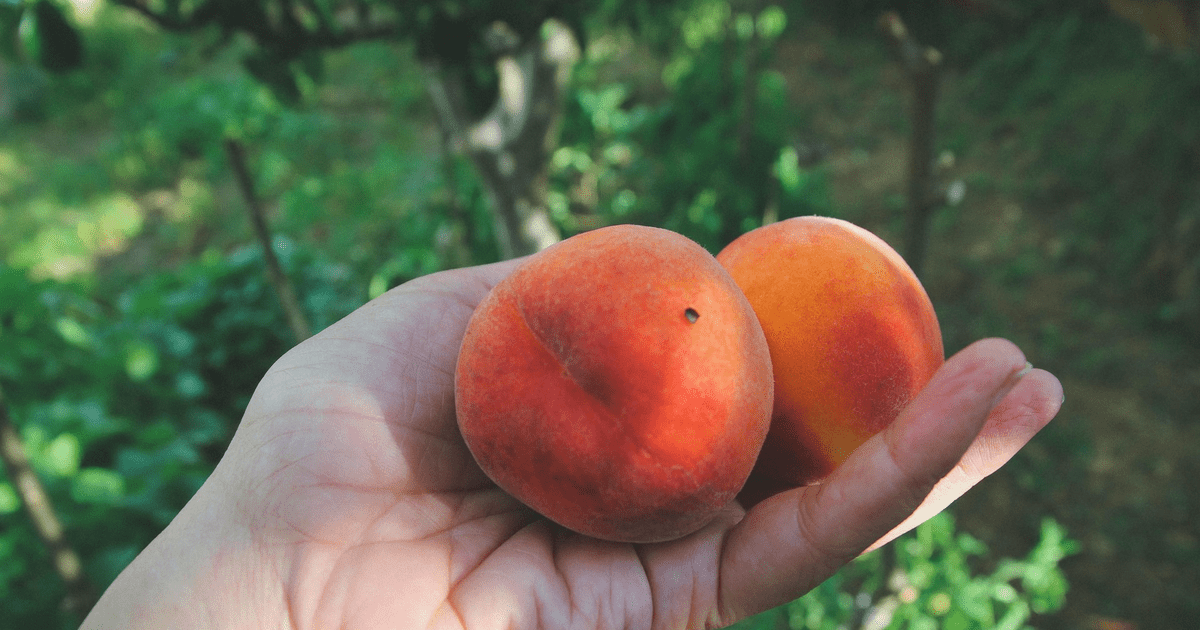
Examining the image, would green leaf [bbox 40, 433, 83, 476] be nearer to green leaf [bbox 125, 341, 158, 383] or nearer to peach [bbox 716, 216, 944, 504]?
green leaf [bbox 125, 341, 158, 383]

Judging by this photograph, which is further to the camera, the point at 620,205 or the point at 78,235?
the point at 78,235

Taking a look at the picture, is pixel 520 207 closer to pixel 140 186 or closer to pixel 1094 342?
pixel 1094 342

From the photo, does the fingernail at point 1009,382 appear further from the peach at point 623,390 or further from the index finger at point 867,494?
the peach at point 623,390

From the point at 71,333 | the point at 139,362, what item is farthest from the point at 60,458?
the point at 71,333

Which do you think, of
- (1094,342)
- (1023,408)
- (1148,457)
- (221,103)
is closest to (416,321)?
(1023,408)

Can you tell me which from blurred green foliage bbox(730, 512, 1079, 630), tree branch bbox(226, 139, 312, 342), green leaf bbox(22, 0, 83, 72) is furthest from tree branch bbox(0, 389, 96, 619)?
blurred green foliage bbox(730, 512, 1079, 630)

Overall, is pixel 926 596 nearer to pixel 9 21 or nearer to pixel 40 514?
pixel 40 514
